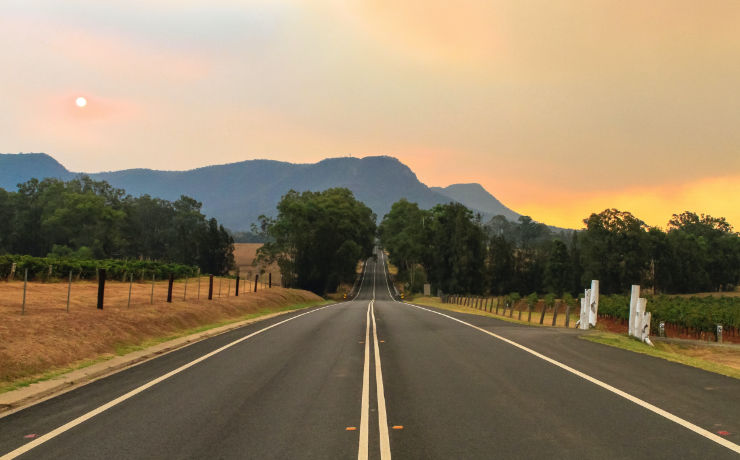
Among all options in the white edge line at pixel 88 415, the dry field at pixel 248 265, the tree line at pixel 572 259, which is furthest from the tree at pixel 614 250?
the white edge line at pixel 88 415

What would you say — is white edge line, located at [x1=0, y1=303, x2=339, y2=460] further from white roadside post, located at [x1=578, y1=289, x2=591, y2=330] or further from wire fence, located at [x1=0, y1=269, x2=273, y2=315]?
white roadside post, located at [x1=578, y1=289, x2=591, y2=330]

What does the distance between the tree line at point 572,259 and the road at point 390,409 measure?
76835mm

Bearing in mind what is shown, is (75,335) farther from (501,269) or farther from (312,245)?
(501,269)

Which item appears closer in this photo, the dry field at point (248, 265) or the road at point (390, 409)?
the road at point (390, 409)

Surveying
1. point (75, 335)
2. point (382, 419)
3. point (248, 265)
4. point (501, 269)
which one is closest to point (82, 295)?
point (75, 335)

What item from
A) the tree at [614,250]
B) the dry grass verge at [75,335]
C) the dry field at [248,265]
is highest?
the tree at [614,250]

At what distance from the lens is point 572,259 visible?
100375 millimetres

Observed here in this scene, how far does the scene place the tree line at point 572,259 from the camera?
89.7m

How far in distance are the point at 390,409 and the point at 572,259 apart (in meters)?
101

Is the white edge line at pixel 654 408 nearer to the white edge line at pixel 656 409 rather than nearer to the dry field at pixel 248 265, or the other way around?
the white edge line at pixel 656 409

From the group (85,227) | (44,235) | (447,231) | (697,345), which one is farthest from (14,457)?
(44,235)

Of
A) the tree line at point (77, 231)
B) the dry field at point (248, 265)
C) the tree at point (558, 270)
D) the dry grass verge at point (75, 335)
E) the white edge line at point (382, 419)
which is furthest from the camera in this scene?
the dry field at point (248, 265)

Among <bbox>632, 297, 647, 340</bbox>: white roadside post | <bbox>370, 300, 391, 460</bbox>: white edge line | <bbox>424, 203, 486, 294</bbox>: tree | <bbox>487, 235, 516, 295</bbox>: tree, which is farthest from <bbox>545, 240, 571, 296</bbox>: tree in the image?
<bbox>370, 300, 391, 460</bbox>: white edge line

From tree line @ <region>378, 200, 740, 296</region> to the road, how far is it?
252ft
